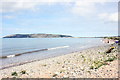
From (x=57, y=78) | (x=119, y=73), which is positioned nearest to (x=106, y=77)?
(x=119, y=73)

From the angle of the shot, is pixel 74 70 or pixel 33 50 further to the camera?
pixel 33 50

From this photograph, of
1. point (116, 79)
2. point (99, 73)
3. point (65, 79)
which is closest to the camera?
point (116, 79)

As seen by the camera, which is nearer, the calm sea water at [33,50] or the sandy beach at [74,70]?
the sandy beach at [74,70]

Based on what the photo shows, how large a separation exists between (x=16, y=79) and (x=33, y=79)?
123cm

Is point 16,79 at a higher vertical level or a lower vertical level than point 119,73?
lower

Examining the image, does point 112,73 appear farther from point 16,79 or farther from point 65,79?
point 16,79

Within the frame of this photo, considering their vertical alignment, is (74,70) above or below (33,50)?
above

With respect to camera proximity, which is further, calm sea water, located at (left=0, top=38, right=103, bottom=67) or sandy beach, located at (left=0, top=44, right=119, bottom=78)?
calm sea water, located at (left=0, top=38, right=103, bottom=67)

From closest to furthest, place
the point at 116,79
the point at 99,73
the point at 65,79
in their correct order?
1. the point at 116,79
2. the point at 65,79
3. the point at 99,73

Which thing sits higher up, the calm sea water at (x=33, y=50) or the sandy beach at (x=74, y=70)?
the sandy beach at (x=74, y=70)

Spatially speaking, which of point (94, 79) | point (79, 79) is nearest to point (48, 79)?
point (79, 79)

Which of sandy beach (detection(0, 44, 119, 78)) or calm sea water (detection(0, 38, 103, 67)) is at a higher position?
sandy beach (detection(0, 44, 119, 78))

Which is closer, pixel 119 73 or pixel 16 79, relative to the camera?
pixel 119 73

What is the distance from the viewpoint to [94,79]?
809 centimetres
